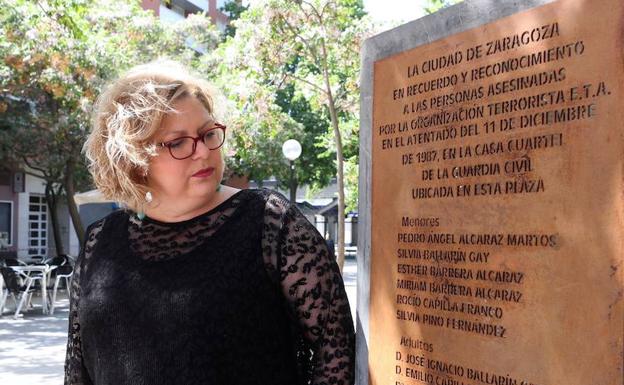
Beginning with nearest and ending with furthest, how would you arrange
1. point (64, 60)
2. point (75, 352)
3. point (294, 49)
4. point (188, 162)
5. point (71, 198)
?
1. point (188, 162)
2. point (75, 352)
3. point (294, 49)
4. point (64, 60)
5. point (71, 198)

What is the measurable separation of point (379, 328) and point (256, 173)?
26.1m

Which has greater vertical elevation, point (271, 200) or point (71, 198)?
point (71, 198)

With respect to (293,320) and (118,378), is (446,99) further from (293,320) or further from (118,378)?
(118,378)

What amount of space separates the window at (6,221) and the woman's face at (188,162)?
2334 centimetres

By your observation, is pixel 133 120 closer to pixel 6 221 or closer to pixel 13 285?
pixel 13 285

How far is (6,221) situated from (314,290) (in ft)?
79.4

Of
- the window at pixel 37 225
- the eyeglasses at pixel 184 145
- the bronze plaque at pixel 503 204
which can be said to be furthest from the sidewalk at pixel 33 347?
the window at pixel 37 225

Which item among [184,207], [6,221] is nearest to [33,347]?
[184,207]

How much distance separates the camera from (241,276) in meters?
1.95

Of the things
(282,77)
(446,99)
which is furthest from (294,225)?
(282,77)

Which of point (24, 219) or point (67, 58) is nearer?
point (67, 58)

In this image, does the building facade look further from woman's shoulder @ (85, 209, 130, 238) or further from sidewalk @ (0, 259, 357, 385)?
woman's shoulder @ (85, 209, 130, 238)

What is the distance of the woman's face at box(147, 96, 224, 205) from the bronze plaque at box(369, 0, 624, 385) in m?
0.50

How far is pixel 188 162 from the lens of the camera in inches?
80.7
